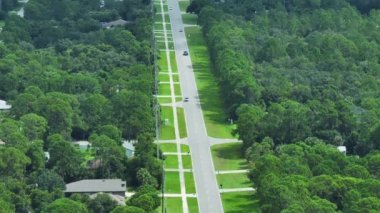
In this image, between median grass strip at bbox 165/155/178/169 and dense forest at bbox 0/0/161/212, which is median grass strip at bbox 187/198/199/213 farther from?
median grass strip at bbox 165/155/178/169

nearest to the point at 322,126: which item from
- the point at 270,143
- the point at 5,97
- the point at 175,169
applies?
the point at 270,143

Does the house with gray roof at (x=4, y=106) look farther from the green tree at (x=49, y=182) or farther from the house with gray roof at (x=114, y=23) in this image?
the house with gray roof at (x=114, y=23)

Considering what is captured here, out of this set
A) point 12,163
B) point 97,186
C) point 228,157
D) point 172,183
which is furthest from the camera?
point 228,157

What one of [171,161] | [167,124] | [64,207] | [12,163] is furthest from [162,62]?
[64,207]

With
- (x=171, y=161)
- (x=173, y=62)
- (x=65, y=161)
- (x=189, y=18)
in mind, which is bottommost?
(x=171, y=161)

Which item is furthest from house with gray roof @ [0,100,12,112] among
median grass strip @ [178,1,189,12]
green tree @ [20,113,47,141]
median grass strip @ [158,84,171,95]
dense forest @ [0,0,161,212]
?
median grass strip @ [178,1,189,12]

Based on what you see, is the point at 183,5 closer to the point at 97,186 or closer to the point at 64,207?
the point at 97,186
